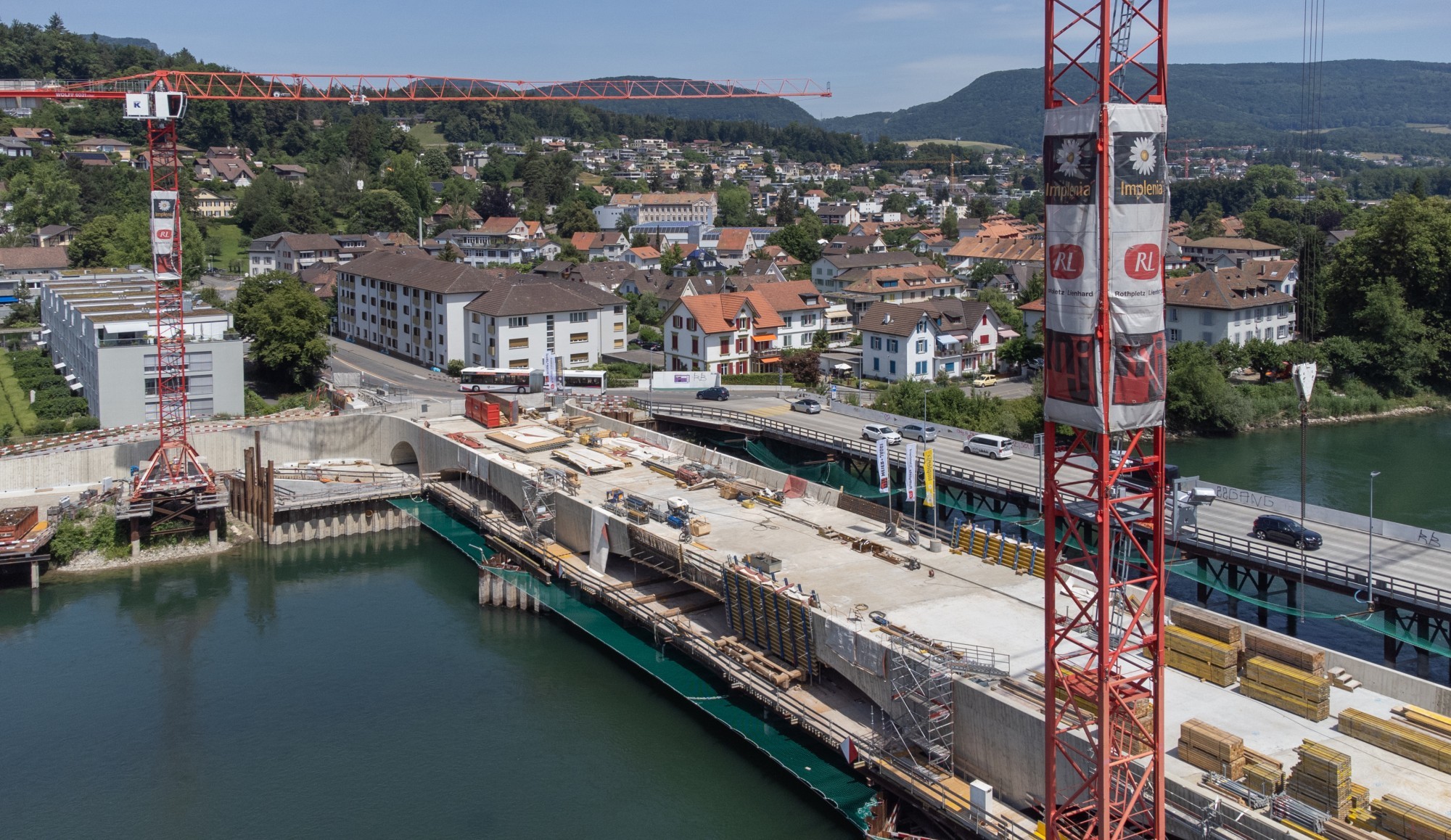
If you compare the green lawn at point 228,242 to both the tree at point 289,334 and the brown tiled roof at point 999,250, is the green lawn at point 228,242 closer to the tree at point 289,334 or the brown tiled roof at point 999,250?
the tree at point 289,334

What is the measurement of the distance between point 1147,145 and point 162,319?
42.4 meters

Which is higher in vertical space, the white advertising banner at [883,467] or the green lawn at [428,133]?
the green lawn at [428,133]

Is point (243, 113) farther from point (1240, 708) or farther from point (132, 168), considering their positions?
point (1240, 708)

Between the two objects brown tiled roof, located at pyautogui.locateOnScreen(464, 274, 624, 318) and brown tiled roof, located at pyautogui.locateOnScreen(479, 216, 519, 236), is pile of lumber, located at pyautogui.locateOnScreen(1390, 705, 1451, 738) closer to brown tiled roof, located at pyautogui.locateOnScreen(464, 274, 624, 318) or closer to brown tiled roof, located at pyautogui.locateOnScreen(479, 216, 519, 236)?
brown tiled roof, located at pyautogui.locateOnScreen(464, 274, 624, 318)

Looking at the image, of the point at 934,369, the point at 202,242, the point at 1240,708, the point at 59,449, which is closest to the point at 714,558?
the point at 1240,708

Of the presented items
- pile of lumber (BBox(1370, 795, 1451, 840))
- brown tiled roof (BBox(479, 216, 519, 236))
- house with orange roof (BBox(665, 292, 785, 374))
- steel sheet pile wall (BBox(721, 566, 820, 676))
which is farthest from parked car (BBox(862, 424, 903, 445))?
brown tiled roof (BBox(479, 216, 519, 236))

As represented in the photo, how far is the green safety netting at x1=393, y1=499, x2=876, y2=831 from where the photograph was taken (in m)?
23.4

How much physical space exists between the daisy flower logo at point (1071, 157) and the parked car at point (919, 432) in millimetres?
26840

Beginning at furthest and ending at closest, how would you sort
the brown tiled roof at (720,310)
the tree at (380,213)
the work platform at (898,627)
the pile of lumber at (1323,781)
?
the tree at (380,213)
the brown tiled roof at (720,310)
the work platform at (898,627)
the pile of lumber at (1323,781)

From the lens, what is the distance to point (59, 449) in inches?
1715

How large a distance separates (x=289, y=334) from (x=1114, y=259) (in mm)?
48154

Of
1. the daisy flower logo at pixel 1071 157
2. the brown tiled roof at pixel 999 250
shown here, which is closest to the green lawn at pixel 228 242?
the brown tiled roof at pixel 999 250

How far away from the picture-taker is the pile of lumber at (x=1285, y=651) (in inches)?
840

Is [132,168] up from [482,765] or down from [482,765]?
up
